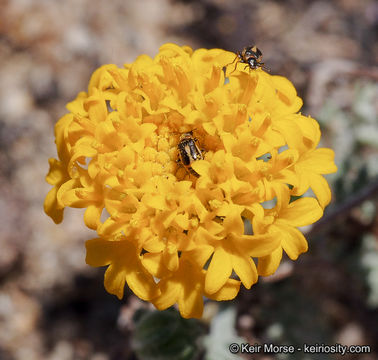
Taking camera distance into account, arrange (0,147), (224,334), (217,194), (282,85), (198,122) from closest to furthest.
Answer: (217,194) < (198,122) < (282,85) < (224,334) < (0,147)

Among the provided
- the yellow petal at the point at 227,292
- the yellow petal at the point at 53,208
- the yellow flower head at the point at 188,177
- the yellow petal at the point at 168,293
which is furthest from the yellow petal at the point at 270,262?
the yellow petal at the point at 53,208

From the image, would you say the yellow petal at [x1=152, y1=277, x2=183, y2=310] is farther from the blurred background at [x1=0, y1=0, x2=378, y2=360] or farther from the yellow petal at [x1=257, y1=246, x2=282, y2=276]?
the blurred background at [x1=0, y1=0, x2=378, y2=360]

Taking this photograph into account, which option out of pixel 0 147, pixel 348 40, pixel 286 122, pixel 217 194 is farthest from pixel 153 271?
pixel 348 40

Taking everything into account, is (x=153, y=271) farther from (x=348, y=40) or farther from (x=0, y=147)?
(x=348, y=40)

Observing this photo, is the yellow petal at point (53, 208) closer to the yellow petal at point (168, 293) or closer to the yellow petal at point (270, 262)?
the yellow petal at point (168, 293)

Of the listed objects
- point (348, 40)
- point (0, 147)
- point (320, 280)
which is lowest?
point (320, 280)

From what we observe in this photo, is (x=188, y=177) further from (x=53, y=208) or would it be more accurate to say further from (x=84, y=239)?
(x=84, y=239)

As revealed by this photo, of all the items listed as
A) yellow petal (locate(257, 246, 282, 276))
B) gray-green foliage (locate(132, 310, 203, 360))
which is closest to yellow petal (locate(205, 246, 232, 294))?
yellow petal (locate(257, 246, 282, 276))
